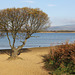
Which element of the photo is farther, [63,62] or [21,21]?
[21,21]

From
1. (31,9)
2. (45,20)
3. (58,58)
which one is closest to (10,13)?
(31,9)

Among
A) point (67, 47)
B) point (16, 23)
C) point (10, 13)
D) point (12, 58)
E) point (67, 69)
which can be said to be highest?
point (10, 13)

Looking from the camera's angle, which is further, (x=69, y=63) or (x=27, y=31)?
(x=27, y=31)

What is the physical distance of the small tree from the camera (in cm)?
1529

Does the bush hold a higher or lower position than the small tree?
lower

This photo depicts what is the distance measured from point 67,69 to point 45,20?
27.5 feet

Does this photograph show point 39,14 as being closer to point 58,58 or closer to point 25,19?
point 25,19

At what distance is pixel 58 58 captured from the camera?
11.1 metres

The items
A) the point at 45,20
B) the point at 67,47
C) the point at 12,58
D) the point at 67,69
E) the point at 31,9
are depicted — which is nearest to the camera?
the point at 67,69

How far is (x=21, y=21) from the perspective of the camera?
15398mm

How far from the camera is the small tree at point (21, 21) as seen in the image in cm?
1529

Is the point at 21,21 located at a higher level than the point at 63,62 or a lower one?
higher

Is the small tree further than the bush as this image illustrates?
Yes

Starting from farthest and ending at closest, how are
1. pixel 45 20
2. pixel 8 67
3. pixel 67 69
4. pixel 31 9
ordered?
pixel 45 20, pixel 31 9, pixel 8 67, pixel 67 69
